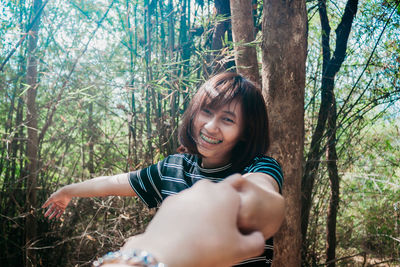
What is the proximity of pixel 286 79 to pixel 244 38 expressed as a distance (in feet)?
1.46

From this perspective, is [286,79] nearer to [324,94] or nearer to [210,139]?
[210,139]

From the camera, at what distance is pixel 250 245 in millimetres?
347

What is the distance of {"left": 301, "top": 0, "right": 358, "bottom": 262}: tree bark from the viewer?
2.68 metres

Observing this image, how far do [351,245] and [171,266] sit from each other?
4089 mm

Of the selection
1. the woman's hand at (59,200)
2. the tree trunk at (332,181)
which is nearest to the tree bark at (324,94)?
the tree trunk at (332,181)

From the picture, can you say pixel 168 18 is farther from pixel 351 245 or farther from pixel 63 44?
pixel 351 245

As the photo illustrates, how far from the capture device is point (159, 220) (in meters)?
0.33

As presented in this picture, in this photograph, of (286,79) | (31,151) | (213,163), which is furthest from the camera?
(31,151)

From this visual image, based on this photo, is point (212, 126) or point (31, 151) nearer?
point (212, 126)

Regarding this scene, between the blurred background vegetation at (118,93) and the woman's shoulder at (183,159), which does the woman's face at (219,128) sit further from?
the blurred background vegetation at (118,93)

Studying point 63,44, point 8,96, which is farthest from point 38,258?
point 63,44

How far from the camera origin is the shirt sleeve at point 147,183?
1.66m

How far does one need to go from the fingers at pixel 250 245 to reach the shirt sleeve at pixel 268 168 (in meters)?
0.77

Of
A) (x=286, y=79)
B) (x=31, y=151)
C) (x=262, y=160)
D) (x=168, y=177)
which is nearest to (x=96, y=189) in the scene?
(x=168, y=177)
